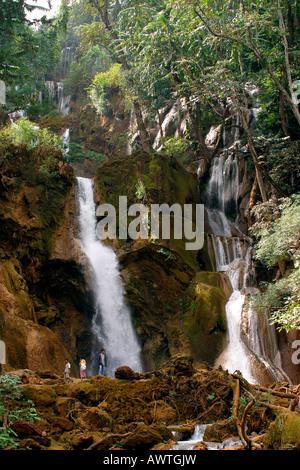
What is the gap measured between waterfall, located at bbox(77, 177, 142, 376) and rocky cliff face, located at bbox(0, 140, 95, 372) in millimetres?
580

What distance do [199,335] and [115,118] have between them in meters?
25.9

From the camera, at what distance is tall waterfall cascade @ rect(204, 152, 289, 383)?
1311 centimetres

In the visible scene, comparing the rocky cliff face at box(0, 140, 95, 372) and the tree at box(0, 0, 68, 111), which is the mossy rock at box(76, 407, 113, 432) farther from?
the tree at box(0, 0, 68, 111)

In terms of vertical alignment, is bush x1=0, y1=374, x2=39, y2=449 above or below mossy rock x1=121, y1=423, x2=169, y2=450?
above

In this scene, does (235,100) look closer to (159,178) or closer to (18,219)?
(159,178)

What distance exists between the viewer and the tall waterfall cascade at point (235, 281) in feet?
43.0

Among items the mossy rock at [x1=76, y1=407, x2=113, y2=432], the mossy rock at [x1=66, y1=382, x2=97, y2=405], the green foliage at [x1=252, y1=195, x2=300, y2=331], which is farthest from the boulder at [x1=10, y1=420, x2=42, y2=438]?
the green foliage at [x1=252, y1=195, x2=300, y2=331]

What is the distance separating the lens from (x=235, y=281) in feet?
54.5

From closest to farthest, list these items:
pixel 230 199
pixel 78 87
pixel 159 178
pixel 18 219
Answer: pixel 18 219
pixel 159 178
pixel 230 199
pixel 78 87

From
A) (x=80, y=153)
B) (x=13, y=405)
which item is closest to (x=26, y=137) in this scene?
(x=80, y=153)

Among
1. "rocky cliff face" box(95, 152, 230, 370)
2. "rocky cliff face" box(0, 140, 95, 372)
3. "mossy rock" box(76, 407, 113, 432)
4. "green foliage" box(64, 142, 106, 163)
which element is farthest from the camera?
"green foliage" box(64, 142, 106, 163)

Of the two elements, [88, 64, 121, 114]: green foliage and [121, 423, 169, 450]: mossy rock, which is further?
[88, 64, 121, 114]: green foliage

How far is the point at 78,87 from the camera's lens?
130 feet

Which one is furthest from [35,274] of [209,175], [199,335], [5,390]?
[209,175]
